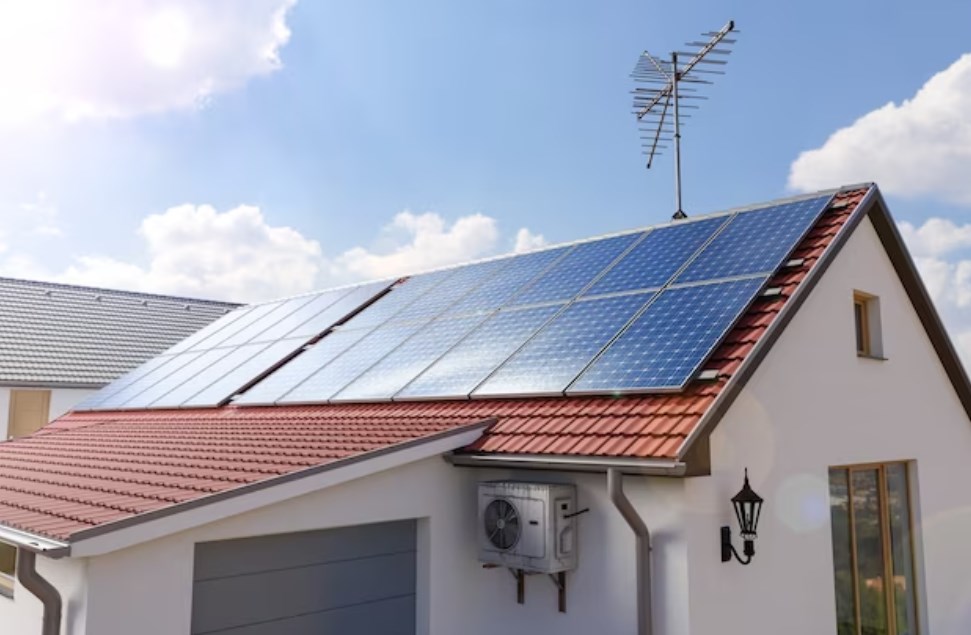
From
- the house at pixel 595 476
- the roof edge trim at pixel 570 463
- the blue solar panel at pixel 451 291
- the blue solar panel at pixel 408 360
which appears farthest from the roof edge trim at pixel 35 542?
the blue solar panel at pixel 451 291

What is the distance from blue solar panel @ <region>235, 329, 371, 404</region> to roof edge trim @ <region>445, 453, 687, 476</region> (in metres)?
5.10

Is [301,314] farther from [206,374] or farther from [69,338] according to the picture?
[69,338]

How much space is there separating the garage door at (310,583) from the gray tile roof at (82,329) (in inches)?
664

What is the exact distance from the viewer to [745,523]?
6.36m

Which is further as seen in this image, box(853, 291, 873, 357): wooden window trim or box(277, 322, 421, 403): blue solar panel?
box(277, 322, 421, 403): blue solar panel

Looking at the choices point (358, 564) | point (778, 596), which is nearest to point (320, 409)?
point (358, 564)

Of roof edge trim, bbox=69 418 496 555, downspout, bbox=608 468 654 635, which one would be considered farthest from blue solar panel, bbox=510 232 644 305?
downspout, bbox=608 468 654 635

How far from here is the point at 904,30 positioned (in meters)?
10.6

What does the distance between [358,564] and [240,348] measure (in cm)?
920

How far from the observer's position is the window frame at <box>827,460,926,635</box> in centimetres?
795

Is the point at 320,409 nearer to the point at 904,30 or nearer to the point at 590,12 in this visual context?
the point at 590,12

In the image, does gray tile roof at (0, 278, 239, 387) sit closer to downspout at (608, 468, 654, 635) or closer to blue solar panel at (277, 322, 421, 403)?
blue solar panel at (277, 322, 421, 403)

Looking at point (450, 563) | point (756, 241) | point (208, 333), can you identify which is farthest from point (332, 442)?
point (208, 333)

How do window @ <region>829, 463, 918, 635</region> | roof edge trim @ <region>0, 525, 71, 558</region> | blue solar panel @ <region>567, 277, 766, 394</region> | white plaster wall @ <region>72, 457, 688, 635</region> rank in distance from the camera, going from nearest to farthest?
roof edge trim @ <region>0, 525, 71, 558</region> < white plaster wall @ <region>72, 457, 688, 635</region> < blue solar panel @ <region>567, 277, 766, 394</region> < window @ <region>829, 463, 918, 635</region>
